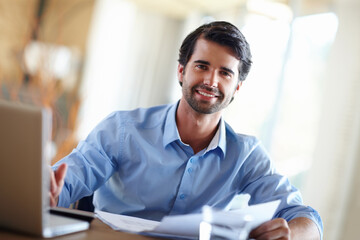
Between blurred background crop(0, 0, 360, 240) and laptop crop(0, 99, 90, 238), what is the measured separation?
302 centimetres

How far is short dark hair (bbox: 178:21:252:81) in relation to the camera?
1.41m

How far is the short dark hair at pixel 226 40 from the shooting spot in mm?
1410

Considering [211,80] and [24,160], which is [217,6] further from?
[24,160]

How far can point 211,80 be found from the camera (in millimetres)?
1398

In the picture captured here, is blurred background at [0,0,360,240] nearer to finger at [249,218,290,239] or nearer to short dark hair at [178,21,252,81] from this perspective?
short dark hair at [178,21,252,81]

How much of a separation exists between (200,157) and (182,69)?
1.18ft

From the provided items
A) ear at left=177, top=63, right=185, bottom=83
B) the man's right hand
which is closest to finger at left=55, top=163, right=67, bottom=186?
the man's right hand

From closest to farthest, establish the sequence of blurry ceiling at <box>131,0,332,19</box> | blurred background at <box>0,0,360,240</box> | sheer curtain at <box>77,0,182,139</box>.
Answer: blurred background at <box>0,0,360,240</box>
blurry ceiling at <box>131,0,332,19</box>
sheer curtain at <box>77,0,182,139</box>

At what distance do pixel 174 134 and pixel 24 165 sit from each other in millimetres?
732

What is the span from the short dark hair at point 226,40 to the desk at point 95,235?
74 cm

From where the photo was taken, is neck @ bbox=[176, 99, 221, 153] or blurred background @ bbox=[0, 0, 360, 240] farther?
blurred background @ bbox=[0, 0, 360, 240]

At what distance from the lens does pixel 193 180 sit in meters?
1.37

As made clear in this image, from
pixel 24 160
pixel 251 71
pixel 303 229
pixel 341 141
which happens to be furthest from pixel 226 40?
pixel 251 71

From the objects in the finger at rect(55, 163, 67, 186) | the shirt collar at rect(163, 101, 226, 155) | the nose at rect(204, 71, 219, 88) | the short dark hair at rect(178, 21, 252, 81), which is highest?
the short dark hair at rect(178, 21, 252, 81)
